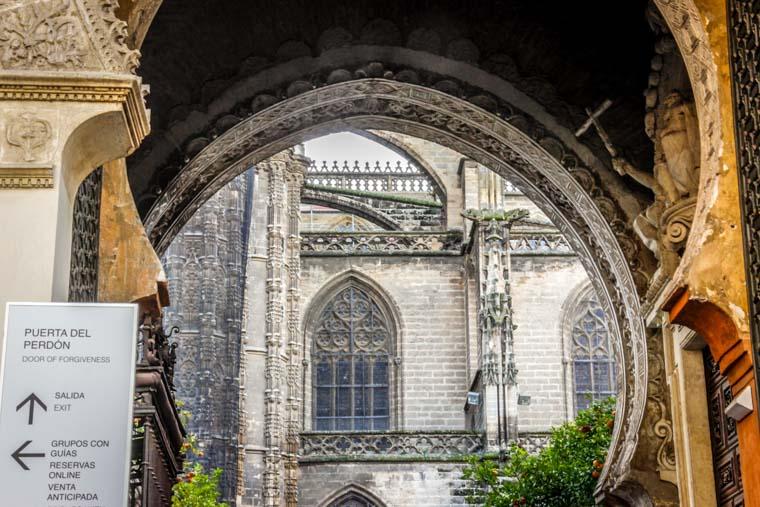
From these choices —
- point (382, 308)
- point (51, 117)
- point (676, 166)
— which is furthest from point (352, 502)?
point (51, 117)

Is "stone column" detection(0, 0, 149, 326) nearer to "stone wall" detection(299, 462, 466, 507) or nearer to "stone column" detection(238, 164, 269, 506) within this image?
"stone column" detection(238, 164, 269, 506)

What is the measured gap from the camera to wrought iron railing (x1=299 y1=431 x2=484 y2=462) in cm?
3825

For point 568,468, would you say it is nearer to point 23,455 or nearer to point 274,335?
point 274,335

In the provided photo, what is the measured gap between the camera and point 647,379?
1301 cm

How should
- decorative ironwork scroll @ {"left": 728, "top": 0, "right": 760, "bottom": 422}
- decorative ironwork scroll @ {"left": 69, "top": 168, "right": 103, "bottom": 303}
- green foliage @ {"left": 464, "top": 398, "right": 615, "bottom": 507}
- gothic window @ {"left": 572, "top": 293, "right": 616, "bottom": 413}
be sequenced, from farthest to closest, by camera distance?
gothic window @ {"left": 572, "top": 293, "right": 616, "bottom": 413}
green foliage @ {"left": 464, "top": 398, "right": 615, "bottom": 507}
decorative ironwork scroll @ {"left": 69, "top": 168, "right": 103, "bottom": 303}
decorative ironwork scroll @ {"left": 728, "top": 0, "right": 760, "bottom": 422}

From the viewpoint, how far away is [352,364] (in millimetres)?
41594

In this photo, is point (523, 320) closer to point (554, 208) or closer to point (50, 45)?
point (554, 208)

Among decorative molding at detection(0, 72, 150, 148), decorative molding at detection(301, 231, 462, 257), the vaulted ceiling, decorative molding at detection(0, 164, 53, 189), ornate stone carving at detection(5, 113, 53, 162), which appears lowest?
decorative molding at detection(0, 164, 53, 189)

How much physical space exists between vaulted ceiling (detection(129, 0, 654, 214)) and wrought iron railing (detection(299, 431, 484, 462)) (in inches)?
976

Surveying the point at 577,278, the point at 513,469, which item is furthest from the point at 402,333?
the point at 513,469

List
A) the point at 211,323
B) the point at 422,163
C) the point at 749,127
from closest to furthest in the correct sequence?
the point at 749,127, the point at 211,323, the point at 422,163

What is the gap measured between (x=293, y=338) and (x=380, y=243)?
217 inches

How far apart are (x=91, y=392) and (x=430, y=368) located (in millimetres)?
34929

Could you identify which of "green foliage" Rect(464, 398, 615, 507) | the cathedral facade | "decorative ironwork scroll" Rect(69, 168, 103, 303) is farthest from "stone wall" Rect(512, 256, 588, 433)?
"decorative ironwork scroll" Rect(69, 168, 103, 303)
